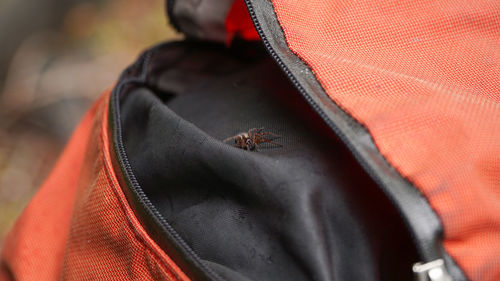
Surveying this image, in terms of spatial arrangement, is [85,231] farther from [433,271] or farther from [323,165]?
[433,271]

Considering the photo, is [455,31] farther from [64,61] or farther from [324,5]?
[64,61]

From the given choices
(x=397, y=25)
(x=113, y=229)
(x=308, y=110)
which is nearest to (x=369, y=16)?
(x=397, y=25)

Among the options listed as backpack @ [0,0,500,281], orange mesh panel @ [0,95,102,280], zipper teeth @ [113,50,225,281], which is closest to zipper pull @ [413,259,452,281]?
backpack @ [0,0,500,281]

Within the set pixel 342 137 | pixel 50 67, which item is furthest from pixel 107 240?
pixel 50 67

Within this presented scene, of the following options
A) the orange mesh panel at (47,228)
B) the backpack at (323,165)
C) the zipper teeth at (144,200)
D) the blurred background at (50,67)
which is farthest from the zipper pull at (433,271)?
the blurred background at (50,67)

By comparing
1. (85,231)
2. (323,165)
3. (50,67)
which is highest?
(323,165)

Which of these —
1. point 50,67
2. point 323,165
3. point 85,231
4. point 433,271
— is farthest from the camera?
point 50,67
